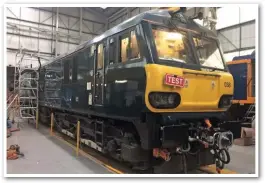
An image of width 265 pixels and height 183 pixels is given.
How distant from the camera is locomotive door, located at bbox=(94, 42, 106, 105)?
466 cm

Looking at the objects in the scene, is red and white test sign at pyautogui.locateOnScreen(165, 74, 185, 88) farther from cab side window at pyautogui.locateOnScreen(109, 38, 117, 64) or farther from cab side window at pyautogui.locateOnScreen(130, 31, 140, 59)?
cab side window at pyautogui.locateOnScreen(109, 38, 117, 64)

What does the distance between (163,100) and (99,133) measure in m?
1.98

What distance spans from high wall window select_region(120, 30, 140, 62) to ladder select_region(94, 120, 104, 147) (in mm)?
1487

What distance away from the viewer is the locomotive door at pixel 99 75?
4.66m

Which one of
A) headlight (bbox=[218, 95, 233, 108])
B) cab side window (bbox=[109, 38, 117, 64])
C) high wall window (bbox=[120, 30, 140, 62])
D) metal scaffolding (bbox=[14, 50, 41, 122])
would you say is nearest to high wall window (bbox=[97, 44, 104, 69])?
cab side window (bbox=[109, 38, 117, 64])

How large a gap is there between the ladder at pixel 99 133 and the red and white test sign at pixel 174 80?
6.30 feet

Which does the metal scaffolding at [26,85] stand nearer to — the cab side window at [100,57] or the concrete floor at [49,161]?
the concrete floor at [49,161]

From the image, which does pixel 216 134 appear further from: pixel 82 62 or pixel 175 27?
pixel 82 62

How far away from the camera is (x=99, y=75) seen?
4801 mm

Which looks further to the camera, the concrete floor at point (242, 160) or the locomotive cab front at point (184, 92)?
the concrete floor at point (242, 160)

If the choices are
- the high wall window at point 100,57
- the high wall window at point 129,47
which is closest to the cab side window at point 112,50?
the high wall window at point 129,47
